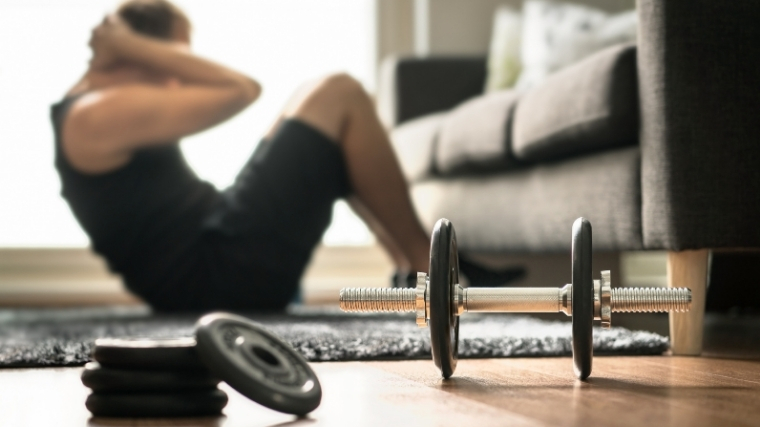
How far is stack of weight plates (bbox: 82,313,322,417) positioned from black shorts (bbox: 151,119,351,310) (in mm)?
1085

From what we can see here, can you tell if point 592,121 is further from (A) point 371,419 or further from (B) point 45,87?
(B) point 45,87

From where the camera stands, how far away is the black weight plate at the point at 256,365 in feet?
2.13

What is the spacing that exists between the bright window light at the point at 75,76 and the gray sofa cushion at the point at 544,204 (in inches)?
50.9

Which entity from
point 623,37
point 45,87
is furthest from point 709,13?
point 45,87

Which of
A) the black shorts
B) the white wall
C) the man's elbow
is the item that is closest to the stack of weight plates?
the black shorts

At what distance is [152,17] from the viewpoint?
2.10 metres

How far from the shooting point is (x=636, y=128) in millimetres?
1322

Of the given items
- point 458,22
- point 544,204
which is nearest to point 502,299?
point 544,204

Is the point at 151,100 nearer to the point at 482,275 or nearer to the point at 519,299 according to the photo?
the point at 482,275

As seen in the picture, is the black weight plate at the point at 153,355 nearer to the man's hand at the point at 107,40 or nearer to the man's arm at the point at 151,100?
the man's arm at the point at 151,100

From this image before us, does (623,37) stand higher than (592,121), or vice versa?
(623,37)

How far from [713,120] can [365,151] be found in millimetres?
851

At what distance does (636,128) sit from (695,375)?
1.54 ft

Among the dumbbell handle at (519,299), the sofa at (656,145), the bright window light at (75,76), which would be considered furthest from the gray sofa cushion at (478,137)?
the bright window light at (75,76)
